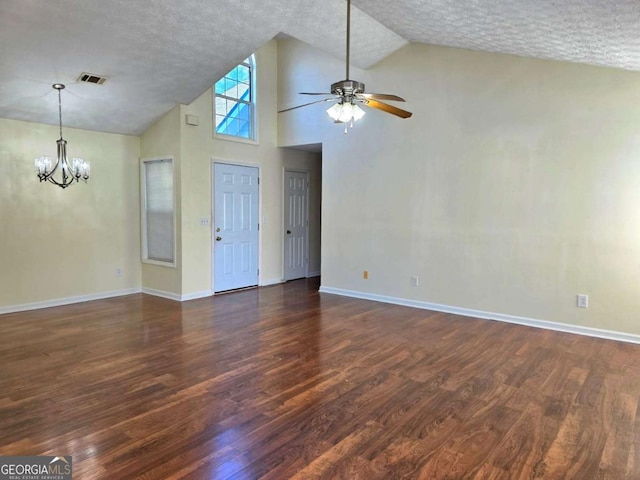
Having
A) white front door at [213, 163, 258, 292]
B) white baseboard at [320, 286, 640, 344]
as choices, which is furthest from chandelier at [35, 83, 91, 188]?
white baseboard at [320, 286, 640, 344]

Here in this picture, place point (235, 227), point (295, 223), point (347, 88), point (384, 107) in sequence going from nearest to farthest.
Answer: point (347, 88)
point (384, 107)
point (235, 227)
point (295, 223)

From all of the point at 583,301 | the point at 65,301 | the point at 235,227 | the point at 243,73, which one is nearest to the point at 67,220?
the point at 65,301

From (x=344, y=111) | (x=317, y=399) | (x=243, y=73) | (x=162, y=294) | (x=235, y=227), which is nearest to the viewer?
(x=317, y=399)

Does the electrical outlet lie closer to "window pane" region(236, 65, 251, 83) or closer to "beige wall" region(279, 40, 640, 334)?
"beige wall" region(279, 40, 640, 334)

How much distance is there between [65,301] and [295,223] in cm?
372

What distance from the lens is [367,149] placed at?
19.9ft

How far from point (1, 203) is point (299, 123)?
13.5 ft

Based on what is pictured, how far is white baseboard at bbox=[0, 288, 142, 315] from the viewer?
5.22 metres

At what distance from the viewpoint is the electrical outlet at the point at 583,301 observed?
4.53m

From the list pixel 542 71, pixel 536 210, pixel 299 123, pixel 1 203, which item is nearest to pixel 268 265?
pixel 299 123

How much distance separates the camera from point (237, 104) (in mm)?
6660

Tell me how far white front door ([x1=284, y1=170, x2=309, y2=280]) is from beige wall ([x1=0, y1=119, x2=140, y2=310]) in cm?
241

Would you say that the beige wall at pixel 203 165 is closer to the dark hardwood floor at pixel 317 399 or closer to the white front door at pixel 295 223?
the white front door at pixel 295 223

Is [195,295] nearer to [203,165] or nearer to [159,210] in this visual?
[159,210]
